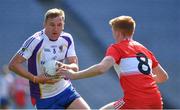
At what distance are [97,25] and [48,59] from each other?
6.67 meters

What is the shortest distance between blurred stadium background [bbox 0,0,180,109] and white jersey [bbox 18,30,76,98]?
5634mm

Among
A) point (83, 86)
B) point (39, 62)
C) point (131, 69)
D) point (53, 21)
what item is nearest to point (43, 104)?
point (39, 62)

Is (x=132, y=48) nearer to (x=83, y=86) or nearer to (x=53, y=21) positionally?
(x=53, y=21)

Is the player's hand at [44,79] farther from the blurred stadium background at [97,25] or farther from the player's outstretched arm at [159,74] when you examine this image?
the blurred stadium background at [97,25]

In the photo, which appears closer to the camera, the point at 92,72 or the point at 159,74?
the point at 92,72

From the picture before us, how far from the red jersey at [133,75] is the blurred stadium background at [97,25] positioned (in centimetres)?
669

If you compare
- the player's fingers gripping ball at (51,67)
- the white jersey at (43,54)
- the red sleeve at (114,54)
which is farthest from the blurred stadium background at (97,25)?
the red sleeve at (114,54)

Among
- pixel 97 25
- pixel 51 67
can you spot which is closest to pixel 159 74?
pixel 51 67

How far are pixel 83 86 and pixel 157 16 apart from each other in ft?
7.95

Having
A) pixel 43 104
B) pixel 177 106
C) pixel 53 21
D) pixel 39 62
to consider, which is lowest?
pixel 177 106

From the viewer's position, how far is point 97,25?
1389cm

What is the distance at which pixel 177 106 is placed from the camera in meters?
12.6

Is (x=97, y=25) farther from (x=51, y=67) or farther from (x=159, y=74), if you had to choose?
(x=159, y=74)

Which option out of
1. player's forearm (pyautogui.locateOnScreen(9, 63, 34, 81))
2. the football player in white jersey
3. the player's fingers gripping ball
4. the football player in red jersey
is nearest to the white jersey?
the football player in white jersey
